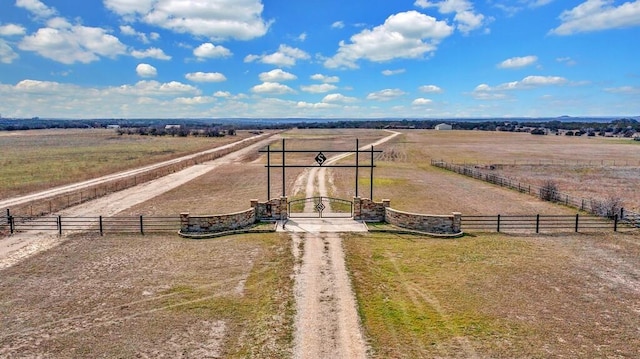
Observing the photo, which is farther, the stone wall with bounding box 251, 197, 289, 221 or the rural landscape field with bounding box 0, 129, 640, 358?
the stone wall with bounding box 251, 197, 289, 221

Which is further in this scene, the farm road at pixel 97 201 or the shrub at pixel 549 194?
the shrub at pixel 549 194

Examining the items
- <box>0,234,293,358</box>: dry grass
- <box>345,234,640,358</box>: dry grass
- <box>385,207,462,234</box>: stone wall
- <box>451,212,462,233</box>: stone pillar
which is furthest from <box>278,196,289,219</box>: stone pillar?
<box>451,212,462,233</box>: stone pillar

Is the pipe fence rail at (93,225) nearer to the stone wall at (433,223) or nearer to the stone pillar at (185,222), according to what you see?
the stone pillar at (185,222)

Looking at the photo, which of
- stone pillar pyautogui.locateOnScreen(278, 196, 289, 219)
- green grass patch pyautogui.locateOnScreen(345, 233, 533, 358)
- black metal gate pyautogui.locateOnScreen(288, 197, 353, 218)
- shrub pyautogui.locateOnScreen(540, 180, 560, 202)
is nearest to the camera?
green grass patch pyautogui.locateOnScreen(345, 233, 533, 358)

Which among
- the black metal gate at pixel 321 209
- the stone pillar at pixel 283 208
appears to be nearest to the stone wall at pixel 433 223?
the black metal gate at pixel 321 209

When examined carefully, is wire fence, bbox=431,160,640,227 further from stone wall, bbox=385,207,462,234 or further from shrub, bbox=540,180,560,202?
stone wall, bbox=385,207,462,234

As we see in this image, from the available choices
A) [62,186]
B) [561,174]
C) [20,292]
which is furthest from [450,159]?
[20,292]
